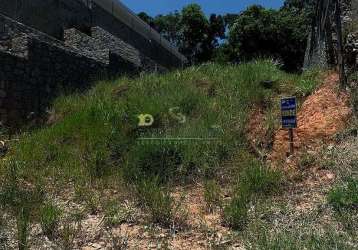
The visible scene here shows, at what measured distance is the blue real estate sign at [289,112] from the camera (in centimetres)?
606

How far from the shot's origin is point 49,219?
4.53 metres

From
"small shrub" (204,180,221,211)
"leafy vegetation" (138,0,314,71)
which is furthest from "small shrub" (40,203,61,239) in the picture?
"leafy vegetation" (138,0,314,71)

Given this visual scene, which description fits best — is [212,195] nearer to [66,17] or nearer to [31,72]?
[31,72]

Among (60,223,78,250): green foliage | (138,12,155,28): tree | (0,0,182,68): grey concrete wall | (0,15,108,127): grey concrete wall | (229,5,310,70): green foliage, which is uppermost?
(138,12,155,28): tree

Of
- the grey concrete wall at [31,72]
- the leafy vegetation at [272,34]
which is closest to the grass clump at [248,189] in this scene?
the grey concrete wall at [31,72]

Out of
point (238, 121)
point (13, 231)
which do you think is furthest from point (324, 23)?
point (13, 231)

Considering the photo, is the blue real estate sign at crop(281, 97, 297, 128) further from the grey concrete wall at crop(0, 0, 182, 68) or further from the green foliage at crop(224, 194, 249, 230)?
the grey concrete wall at crop(0, 0, 182, 68)

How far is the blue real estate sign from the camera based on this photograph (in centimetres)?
606

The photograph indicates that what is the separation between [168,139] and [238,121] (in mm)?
1091

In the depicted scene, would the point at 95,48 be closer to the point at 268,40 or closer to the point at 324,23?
the point at 324,23

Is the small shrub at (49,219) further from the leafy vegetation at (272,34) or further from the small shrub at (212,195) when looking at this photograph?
the leafy vegetation at (272,34)

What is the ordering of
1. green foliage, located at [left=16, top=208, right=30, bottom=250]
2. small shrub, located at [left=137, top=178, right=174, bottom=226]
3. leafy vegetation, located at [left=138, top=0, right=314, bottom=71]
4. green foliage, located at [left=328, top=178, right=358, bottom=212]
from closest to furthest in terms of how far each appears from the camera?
1. green foliage, located at [left=16, top=208, right=30, bottom=250]
2. green foliage, located at [left=328, top=178, right=358, bottom=212]
3. small shrub, located at [left=137, top=178, right=174, bottom=226]
4. leafy vegetation, located at [left=138, top=0, right=314, bottom=71]

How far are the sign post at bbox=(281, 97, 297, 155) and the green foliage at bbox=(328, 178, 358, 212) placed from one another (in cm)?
148

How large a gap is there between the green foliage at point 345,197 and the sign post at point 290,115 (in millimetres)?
1476
